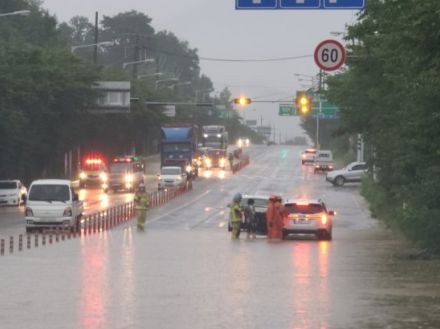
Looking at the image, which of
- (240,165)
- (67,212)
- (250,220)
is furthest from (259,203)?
(240,165)

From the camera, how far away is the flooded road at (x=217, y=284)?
58.1 ft

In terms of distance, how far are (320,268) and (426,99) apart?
4.42m

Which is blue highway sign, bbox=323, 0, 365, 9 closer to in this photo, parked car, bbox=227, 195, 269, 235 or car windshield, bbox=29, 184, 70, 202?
parked car, bbox=227, 195, 269, 235

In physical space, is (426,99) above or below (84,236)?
above

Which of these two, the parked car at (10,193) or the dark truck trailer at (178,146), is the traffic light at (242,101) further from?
the parked car at (10,193)

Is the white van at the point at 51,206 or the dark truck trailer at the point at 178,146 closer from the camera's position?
the white van at the point at 51,206

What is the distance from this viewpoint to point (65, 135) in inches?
3472

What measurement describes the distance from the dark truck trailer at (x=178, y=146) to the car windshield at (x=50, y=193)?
42740mm

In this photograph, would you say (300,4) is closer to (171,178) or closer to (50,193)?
(50,193)

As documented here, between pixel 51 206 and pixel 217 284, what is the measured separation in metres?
22.0

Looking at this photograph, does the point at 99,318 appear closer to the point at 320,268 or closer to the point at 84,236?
the point at 320,268

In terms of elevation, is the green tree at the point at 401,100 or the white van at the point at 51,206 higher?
→ the green tree at the point at 401,100

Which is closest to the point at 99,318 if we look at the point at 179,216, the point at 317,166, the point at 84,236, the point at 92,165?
the point at 84,236

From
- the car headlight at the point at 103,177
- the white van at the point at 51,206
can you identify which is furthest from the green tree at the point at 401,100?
the car headlight at the point at 103,177
